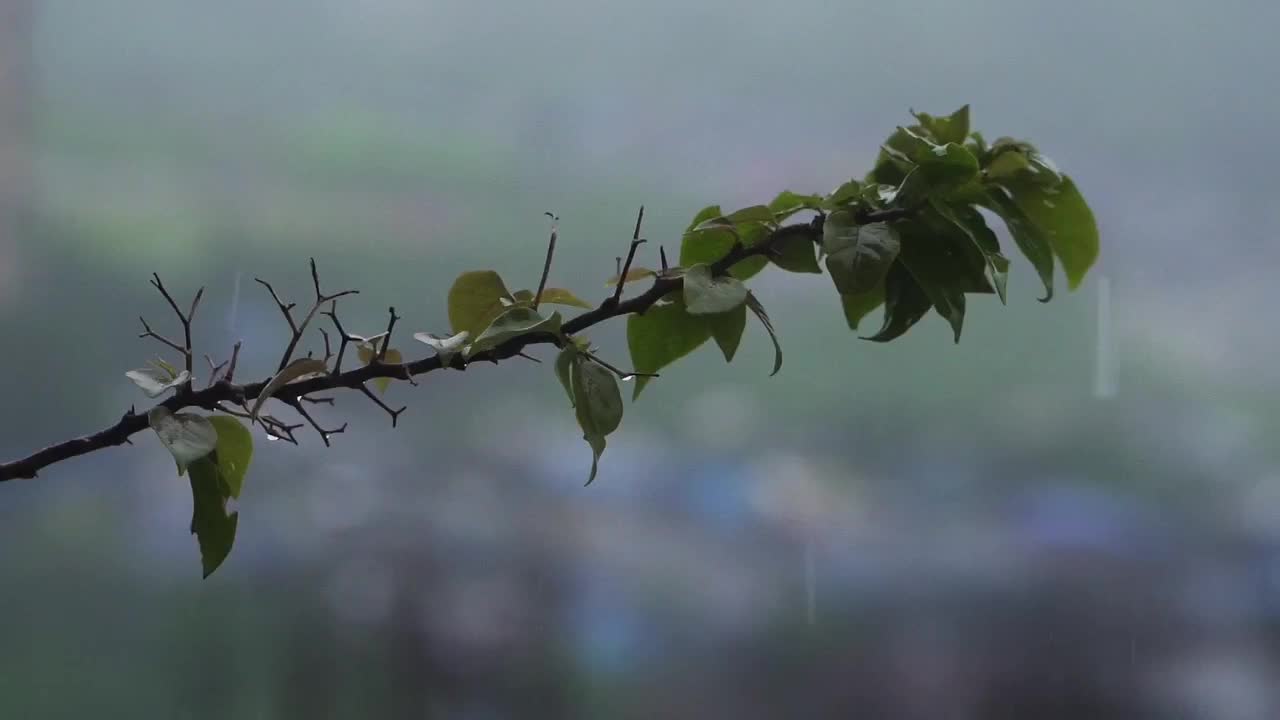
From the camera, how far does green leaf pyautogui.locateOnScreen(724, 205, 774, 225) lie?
350 mm

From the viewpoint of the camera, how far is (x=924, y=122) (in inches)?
14.6

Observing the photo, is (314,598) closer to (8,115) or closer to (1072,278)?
(8,115)

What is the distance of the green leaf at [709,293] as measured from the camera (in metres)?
0.31

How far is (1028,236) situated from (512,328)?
0.21m

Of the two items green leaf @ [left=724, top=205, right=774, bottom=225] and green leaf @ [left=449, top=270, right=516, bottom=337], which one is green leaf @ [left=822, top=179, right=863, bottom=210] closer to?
green leaf @ [left=724, top=205, right=774, bottom=225]

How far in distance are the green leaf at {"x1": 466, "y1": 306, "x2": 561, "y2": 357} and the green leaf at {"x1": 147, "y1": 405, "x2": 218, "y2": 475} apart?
0.09 meters

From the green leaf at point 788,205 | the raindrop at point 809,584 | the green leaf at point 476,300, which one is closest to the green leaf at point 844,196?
the green leaf at point 788,205

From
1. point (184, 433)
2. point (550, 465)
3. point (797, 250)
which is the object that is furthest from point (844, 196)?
point (550, 465)

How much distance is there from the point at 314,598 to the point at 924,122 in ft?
2.36

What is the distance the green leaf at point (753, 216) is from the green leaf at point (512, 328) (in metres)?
0.08

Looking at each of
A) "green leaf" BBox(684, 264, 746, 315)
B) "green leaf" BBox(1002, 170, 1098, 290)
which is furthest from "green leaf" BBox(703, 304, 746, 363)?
"green leaf" BBox(1002, 170, 1098, 290)

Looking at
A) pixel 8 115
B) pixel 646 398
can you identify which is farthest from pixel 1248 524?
pixel 8 115

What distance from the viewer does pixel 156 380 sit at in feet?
1.20

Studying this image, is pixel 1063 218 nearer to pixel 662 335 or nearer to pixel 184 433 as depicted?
pixel 662 335
